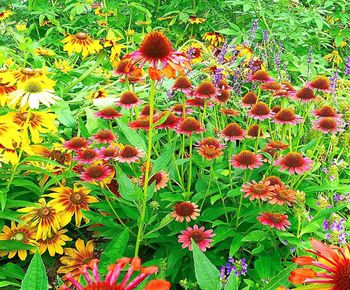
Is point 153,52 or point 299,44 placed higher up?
point 153,52

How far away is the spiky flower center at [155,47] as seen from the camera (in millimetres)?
1130

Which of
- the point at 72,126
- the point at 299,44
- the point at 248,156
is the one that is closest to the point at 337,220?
the point at 248,156

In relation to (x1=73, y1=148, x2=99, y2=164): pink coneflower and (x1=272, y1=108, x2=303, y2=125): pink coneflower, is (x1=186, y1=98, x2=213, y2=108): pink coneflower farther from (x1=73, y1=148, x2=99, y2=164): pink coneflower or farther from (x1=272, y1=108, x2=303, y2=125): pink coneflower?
(x1=73, y1=148, x2=99, y2=164): pink coneflower

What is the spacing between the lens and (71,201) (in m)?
1.61

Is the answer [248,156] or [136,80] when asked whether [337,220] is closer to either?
[248,156]

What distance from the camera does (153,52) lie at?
1133 mm

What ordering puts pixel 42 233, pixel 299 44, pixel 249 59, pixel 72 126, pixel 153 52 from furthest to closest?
pixel 299 44 → pixel 249 59 → pixel 72 126 → pixel 42 233 → pixel 153 52

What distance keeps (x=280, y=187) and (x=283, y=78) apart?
107 centimetres

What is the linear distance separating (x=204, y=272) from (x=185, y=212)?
1.76ft

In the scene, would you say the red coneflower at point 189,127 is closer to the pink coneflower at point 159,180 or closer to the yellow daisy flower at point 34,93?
the pink coneflower at point 159,180

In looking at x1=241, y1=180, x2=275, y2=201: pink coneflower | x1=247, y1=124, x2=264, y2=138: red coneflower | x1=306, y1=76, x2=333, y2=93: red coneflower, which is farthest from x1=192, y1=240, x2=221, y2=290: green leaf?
x1=306, y1=76, x2=333, y2=93: red coneflower

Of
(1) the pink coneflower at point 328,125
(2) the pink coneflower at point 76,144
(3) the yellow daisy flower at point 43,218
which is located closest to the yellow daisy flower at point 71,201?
(3) the yellow daisy flower at point 43,218

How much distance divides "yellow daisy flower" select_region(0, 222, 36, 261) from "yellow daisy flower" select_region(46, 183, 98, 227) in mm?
108

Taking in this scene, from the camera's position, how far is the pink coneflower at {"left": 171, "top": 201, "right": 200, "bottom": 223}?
4.66ft
